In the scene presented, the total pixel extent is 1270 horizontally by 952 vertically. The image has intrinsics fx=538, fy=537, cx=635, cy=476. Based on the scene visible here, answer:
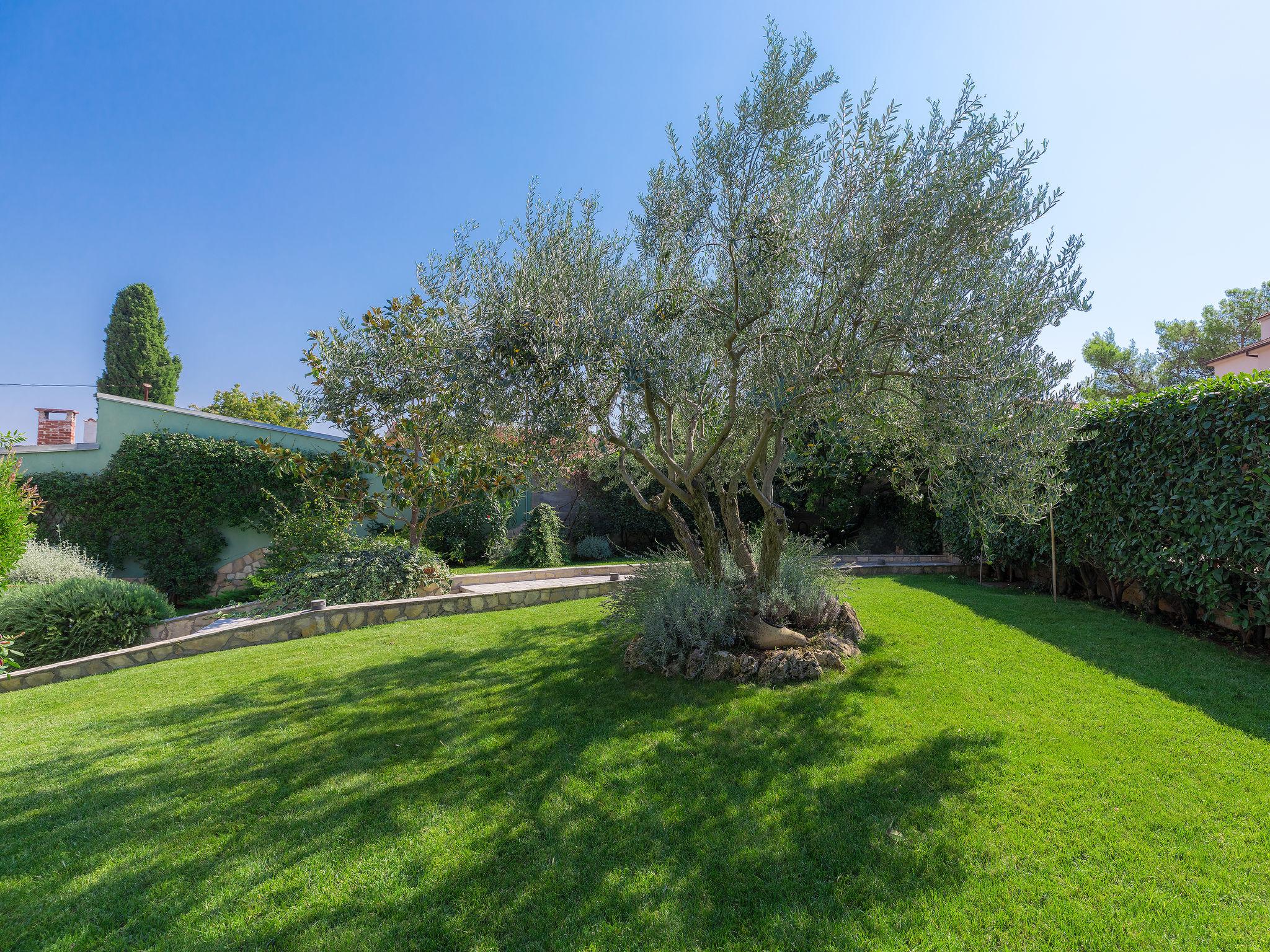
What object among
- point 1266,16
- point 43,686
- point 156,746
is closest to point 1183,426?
point 1266,16

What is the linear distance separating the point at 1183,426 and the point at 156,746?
11.3 metres

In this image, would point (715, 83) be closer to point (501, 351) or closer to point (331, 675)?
point (501, 351)

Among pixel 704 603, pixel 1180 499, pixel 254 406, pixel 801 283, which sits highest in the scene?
pixel 254 406

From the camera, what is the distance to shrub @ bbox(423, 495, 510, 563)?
14594mm

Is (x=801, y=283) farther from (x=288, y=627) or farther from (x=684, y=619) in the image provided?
(x=288, y=627)

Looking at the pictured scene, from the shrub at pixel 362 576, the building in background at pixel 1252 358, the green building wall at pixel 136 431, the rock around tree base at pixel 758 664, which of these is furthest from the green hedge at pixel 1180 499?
the green building wall at pixel 136 431

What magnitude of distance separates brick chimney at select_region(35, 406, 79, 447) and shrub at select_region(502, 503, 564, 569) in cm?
1237

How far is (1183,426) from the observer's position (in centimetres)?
669

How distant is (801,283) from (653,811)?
4.73 metres

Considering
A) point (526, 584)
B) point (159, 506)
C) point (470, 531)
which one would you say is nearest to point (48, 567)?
point (159, 506)

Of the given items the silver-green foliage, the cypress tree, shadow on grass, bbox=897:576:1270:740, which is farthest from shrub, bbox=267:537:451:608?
the cypress tree

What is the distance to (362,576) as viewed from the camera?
9336 millimetres

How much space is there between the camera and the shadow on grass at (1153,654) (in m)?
4.65

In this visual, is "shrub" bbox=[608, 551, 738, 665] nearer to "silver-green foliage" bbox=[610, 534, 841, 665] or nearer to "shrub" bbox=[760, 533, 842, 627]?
"silver-green foliage" bbox=[610, 534, 841, 665]
